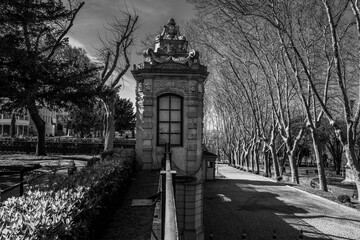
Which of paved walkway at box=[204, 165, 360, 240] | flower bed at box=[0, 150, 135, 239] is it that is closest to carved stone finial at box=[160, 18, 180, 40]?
flower bed at box=[0, 150, 135, 239]

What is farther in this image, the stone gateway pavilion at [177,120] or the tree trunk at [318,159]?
the tree trunk at [318,159]

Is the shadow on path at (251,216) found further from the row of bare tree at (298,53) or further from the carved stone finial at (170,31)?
the carved stone finial at (170,31)

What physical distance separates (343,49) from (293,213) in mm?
10402

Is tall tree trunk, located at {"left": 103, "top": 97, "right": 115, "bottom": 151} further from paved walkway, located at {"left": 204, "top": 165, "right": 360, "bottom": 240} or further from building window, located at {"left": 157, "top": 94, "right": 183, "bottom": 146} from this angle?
building window, located at {"left": 157, "top": 94, "right": 183, "bottom": 146}

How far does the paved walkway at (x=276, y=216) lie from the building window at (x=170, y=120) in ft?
16.8

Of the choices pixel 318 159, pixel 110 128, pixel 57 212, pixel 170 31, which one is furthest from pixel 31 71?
pixel 318 159

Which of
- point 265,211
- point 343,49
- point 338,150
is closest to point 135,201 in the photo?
point 265,211

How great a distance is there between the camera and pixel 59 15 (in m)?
18.7

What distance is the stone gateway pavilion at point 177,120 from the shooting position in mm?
12195

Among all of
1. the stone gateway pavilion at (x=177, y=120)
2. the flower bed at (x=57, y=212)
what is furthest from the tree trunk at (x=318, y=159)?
the flower bed at (x=57, y=212)

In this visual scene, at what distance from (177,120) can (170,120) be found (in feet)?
0.93

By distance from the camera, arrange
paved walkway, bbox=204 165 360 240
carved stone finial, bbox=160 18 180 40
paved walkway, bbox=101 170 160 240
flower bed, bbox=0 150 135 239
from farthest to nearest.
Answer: paved walkway, bbox=204 165 360 240 → carved stone finial, bbox=160 18 180 40 → paved walkway, bbox=101 170 160 240 → flower bed, bbox=0 150 135 239

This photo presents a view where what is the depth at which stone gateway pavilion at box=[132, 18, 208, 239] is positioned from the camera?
480 inches

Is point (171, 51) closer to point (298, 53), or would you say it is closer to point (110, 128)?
point (298, 53)
